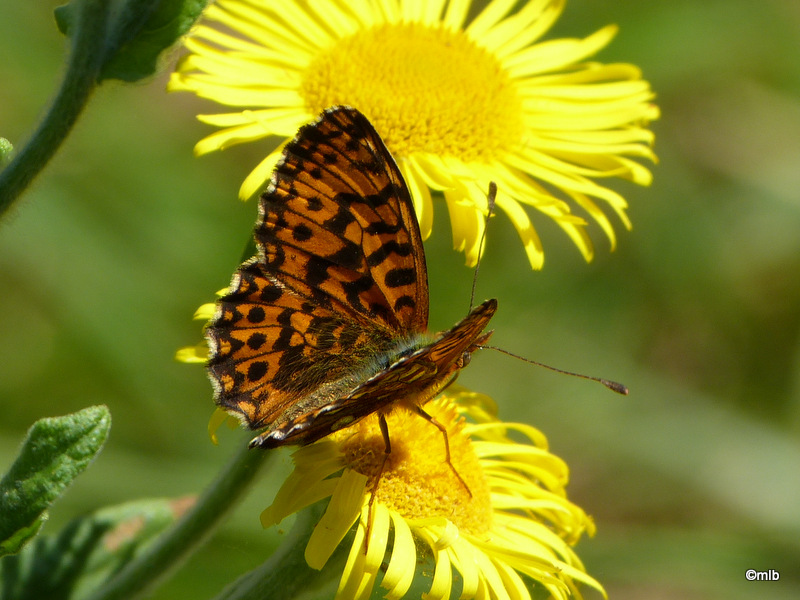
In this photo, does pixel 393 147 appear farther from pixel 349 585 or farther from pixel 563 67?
pixel 349 585

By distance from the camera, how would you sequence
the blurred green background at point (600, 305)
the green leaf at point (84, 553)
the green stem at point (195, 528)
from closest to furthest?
the green stem at point (195, 528)
the green leaf at point (84, 553)
the blurred green background at point (600, 305)

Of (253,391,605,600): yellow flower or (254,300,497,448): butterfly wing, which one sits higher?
(254,300,497,448): butterfly wing

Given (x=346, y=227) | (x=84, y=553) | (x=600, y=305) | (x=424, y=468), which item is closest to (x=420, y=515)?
(x=424, y=468)

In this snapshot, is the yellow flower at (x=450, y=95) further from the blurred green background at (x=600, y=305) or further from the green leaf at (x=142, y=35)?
the blurred green background at (x=600, y=305)

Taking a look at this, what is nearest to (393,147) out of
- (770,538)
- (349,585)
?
(349,585)

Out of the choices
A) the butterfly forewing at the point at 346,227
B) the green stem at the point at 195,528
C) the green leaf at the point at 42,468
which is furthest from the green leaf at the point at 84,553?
the butterfly forewing at the point at 346,227

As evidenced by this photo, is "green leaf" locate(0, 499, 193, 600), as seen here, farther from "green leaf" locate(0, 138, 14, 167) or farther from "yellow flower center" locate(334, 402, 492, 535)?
"green leaf" locate(0, 138, 14, 167)

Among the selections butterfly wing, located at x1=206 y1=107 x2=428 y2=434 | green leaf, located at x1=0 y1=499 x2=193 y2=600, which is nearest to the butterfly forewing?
butterfly wing, located at x1=206 y1=107 x2=428 y2=434
